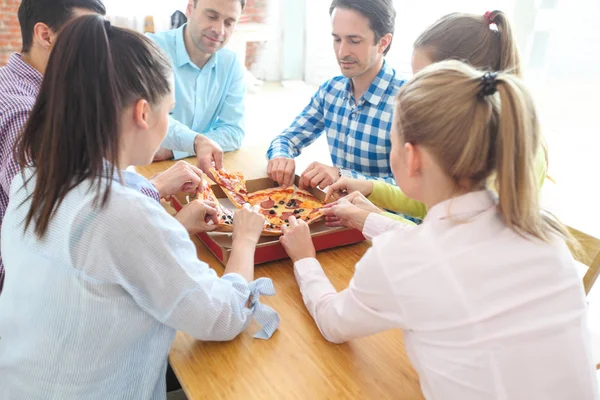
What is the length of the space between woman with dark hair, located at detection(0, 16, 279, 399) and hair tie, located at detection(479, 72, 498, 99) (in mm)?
671

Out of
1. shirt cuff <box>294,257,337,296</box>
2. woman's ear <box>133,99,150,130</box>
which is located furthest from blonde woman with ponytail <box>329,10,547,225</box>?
woman's ear <box>133,99,150,130</box>

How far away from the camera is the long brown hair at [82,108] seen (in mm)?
973

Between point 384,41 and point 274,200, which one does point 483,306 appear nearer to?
point 274,200

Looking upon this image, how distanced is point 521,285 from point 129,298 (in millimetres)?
784

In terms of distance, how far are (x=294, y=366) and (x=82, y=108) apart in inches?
26.9

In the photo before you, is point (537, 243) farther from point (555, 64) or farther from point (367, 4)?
point (555, 64)

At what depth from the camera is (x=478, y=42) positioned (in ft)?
5.45

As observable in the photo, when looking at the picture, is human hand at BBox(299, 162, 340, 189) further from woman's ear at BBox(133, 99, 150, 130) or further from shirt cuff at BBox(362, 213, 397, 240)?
woman's ear at BBox(133, 99, 150, 130)

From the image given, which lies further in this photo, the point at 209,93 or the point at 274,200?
the point at 209,93

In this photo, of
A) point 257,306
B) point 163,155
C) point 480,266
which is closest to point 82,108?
point 257,306

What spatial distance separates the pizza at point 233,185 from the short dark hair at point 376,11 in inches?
33.4

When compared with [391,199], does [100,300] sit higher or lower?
higher

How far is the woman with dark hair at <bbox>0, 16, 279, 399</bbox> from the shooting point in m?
0.99

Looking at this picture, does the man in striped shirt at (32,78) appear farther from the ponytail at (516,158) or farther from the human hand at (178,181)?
the ponytail at (516,158)
